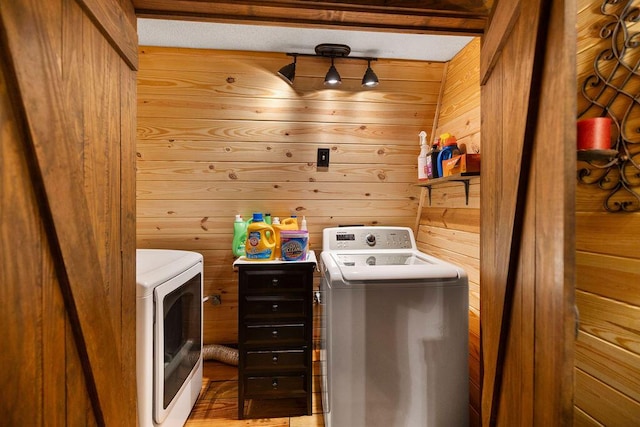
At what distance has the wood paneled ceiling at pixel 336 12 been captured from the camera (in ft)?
3.05

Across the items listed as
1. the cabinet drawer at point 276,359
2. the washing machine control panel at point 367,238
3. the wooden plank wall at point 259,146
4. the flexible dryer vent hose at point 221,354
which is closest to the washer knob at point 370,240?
the washing machine control panel at point 367,238

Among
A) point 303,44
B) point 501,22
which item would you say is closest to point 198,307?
point 303,44

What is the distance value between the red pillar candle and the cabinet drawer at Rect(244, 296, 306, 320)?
4.91 feet

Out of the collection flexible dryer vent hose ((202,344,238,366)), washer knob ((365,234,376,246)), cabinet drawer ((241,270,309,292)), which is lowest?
flexible dryer vent hose ((202,344,238,366))

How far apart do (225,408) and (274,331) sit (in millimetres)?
610

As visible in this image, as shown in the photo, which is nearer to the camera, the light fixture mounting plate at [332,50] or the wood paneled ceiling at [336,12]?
the wood paneled ceiling at [336,12]

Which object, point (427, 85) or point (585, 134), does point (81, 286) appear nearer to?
point (585, 134)

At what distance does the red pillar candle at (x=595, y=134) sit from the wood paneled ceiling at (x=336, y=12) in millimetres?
483

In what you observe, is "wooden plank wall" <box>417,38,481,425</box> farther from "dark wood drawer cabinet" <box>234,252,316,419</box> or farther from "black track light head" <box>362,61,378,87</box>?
"dark wood drawer cabinet" <box>234,252,316,419</box>

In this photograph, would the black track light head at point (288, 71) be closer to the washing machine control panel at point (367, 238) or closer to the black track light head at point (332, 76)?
the black track light head at point (332, 76)

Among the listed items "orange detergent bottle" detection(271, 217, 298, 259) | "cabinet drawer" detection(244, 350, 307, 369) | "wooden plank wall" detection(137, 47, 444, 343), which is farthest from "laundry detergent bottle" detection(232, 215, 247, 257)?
"cabinet drawer" detection(244, 350, 307, 369)

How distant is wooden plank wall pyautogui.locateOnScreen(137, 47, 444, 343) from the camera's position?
1916 millimetres

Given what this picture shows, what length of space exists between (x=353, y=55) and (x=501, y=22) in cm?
117

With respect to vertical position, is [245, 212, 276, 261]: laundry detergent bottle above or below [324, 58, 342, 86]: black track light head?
below
